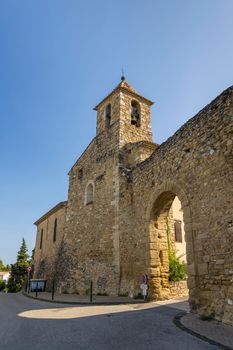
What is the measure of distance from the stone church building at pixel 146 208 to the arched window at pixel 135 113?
0.06m

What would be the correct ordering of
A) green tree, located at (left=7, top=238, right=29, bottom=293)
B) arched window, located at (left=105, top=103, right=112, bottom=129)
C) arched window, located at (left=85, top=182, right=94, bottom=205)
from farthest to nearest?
1. green tree, located at (left=7, top=238, right=29, bottom=293)
2. arched window, located at (left=105, top=103, right=112, bottom=129)
3. arched window, located at (left=85, top=182, right=94, bottom=205)

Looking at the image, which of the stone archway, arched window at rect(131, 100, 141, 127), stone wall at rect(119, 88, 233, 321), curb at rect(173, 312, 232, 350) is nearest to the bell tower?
arched window at rect(131, 100, 141, 127)

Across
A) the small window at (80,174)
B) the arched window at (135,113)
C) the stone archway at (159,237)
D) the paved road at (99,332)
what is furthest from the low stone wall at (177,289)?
the small window at (80,174)

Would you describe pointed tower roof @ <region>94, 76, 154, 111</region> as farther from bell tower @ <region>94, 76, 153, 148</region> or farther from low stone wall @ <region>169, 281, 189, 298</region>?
low stone wall @ <region>169, 281, 189, 298</region>

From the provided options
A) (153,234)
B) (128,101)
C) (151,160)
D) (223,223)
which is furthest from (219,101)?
(128,101)

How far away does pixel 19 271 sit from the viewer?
29.0m

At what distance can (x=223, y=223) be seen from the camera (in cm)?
638

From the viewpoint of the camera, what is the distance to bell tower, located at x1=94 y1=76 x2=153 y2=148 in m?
13.9

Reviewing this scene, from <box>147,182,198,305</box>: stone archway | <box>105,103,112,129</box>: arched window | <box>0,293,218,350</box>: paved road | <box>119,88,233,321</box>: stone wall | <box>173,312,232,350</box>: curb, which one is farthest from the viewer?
<box>105,103,112,129</box>: arched window

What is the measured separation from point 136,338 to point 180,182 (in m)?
4.70

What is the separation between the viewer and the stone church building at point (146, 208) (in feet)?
21.7

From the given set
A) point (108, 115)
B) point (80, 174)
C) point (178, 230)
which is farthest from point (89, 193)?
point (178, 230)

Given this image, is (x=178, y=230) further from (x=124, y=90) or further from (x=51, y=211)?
(x=51, y=211)

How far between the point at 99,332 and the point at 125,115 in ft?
35.9
